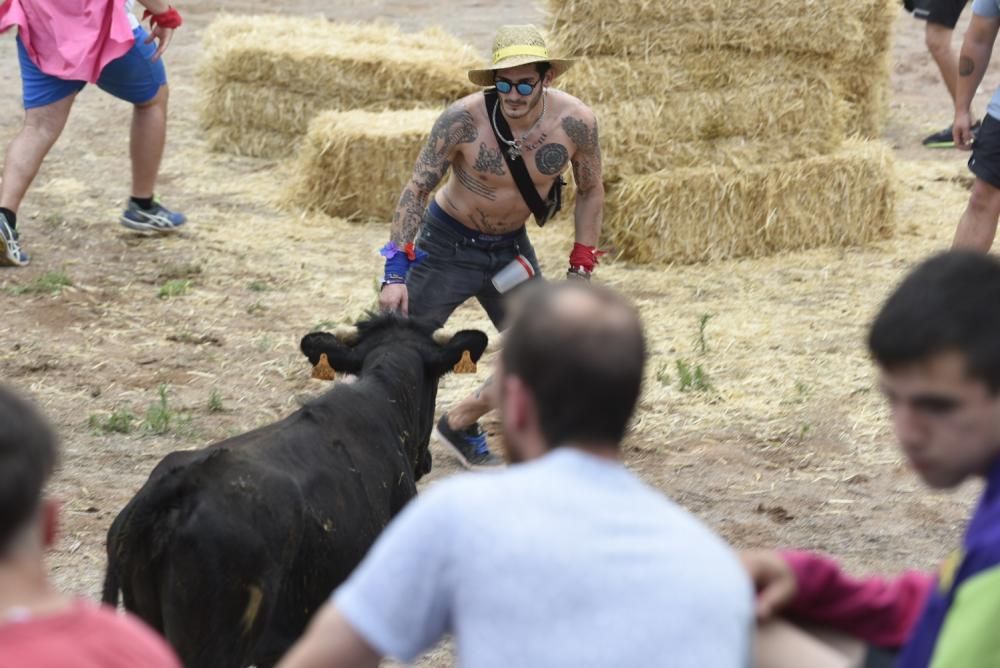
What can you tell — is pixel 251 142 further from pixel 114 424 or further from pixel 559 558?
pixel 559 558

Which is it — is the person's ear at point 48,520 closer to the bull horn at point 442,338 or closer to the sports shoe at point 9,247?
the bull horn at point 442,338

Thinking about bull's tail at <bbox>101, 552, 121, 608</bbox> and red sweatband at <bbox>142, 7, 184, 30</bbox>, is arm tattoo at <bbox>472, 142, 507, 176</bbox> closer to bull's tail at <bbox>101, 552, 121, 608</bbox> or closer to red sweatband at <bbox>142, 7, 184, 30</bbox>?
bull's tail at <bbox>101, 552, 121, 608</bbox>

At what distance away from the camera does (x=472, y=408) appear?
659cm

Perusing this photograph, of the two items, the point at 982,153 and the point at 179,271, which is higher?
the point at 982,153

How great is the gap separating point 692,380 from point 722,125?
3.27 meters

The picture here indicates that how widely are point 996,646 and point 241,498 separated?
93.8 inches

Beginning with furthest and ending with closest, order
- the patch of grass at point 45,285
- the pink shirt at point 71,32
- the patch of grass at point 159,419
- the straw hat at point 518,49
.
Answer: the pink shirt at point 71,32, the patch of grass at point 45,285, the patch of grass at point 159,419, the straw hat at point 518,49

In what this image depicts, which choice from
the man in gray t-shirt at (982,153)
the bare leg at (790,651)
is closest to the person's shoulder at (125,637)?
Result: the bare leg at (790,651)

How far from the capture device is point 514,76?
6.28 m

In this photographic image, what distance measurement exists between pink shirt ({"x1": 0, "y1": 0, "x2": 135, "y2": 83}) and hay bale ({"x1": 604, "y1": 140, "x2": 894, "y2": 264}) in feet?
11.4

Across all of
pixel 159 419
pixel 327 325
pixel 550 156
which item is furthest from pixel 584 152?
pixel 159 419

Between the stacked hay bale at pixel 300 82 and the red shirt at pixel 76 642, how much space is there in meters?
10.3

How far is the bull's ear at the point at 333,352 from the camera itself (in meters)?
5.37

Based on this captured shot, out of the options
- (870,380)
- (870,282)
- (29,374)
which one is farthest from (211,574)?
(870,282)
